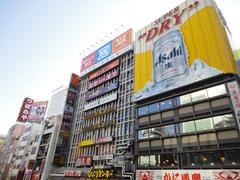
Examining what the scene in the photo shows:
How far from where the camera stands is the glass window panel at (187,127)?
28.0 m

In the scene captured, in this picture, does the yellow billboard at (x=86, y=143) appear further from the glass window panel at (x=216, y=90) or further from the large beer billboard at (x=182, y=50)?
the glass window panel at (x=216, y=90)

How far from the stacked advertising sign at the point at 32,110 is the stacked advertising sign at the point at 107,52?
21.8 metres

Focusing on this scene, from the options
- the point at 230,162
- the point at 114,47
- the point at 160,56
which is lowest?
the point at 230,162

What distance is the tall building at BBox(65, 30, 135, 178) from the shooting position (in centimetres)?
3809

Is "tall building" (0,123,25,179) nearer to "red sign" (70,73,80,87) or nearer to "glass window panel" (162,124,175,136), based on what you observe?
"red sign" (70,73,80,87)

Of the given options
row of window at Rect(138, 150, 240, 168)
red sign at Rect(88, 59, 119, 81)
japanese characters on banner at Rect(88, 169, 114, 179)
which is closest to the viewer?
row of window at Rect(138, 150, 240, 168)

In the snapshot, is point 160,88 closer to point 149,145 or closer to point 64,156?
point 149,145

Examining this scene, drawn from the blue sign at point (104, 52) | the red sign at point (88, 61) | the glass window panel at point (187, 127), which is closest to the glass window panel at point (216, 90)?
the glass window panel at point (187, 127)

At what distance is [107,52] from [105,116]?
19.1m

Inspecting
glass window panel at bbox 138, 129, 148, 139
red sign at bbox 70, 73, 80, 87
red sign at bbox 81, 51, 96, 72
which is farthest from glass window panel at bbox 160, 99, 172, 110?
red sign at bbox 70, 73, 80, 87

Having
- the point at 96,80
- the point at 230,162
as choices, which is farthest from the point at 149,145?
the point at 96,80

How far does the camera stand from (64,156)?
174 feet

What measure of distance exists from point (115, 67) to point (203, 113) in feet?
94.0

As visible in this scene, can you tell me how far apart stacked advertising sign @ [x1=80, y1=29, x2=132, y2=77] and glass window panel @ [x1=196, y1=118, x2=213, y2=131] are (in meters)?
27.0
